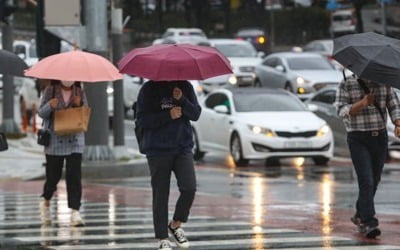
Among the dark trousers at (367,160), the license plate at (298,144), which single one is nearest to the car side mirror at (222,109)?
the license plate at (298,144)

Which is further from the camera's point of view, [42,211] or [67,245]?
[42,211]

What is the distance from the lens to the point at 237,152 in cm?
2136

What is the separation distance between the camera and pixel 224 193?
53.2 feet

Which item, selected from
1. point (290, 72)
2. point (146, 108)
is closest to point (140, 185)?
point (146, 108)

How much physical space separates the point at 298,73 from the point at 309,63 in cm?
123

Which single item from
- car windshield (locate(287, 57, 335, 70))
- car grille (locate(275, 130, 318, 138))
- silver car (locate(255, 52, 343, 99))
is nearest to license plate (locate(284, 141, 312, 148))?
car grille (locate(275, 130, 318, 138))

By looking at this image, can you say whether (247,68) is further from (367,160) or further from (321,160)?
(367,160)

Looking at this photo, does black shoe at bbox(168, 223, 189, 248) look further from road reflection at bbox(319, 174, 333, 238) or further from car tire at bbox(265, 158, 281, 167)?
car tire at bbox(265, 158, 281, 167)

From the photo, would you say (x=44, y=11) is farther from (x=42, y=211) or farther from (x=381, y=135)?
(x=381, y=135)

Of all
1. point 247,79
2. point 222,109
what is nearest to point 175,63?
point 222,109

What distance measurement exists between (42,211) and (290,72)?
21.6 metres

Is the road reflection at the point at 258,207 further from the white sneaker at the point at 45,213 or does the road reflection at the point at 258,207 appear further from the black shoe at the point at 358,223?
the white sneaker at the point at 45,213

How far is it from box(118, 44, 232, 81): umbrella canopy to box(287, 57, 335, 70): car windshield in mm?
24411

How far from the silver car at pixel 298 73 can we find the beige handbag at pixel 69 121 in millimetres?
20149
